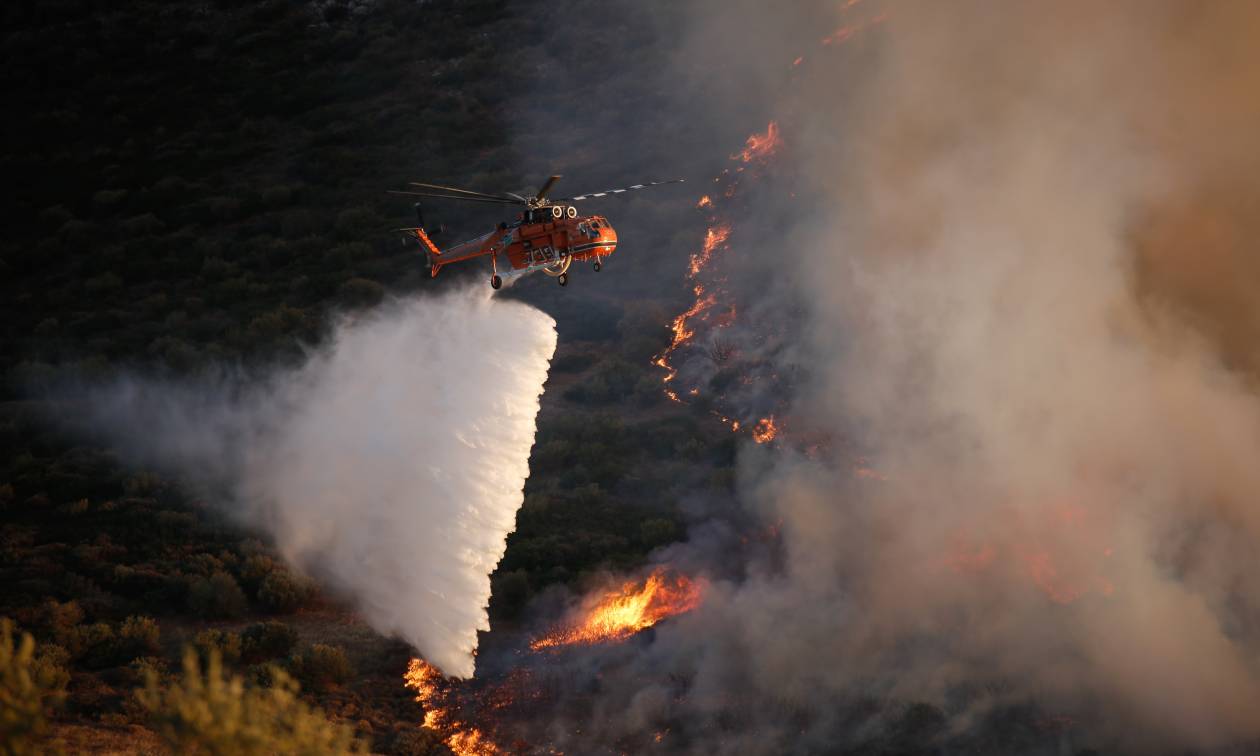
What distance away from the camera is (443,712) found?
82.6 ft

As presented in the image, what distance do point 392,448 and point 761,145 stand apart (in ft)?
95.6

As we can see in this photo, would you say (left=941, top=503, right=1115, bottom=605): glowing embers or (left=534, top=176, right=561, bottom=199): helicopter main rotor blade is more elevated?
(left=534, top=176, right=561, bottom=199): helicopter main rotor blade

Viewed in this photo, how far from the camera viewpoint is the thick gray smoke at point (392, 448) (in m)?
28.5

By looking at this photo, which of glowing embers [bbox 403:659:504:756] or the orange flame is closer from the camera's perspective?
glowing embers [bbox 403:659:504:756]

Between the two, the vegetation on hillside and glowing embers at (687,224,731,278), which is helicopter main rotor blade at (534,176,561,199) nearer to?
the vegetation on hillside

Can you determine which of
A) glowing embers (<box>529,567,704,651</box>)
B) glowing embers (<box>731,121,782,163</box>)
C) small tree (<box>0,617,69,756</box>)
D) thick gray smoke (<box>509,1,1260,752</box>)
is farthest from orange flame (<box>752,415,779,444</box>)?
small tree (<box>0,617,69,756</box>)

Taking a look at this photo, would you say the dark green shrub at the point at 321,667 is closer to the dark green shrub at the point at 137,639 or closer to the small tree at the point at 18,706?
the dark green shrub at the point at 137,639

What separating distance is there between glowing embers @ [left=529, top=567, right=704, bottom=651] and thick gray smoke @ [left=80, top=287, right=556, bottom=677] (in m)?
2.35

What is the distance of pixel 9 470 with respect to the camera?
35500mm

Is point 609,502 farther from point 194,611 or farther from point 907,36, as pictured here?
point 907,36

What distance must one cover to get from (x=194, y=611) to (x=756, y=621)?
1496 centimetres

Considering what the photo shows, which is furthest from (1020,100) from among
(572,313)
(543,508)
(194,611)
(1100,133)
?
(194,611)

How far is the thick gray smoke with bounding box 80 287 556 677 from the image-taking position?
28531 mm

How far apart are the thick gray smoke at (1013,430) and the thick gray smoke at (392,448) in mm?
5850
